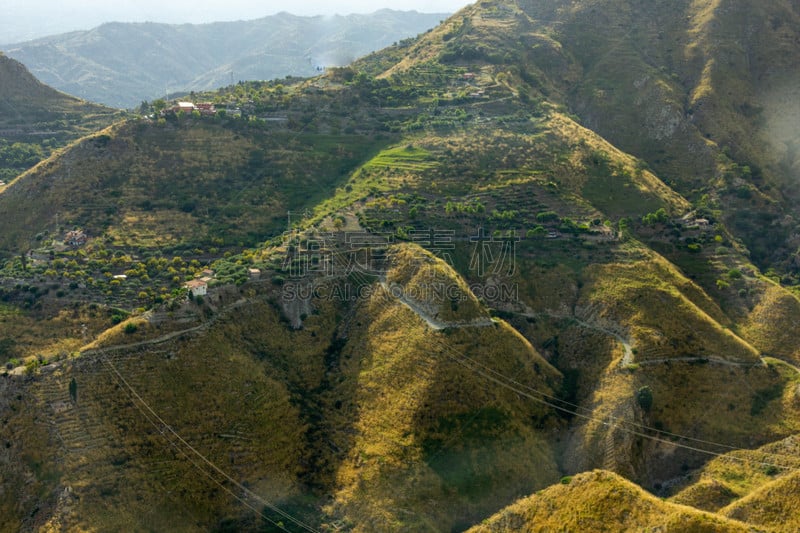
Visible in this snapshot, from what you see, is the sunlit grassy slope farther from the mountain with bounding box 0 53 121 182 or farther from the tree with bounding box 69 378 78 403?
the mountain with bounding box 0 53 121 182

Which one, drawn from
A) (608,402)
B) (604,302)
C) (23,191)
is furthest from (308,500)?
(23,191)

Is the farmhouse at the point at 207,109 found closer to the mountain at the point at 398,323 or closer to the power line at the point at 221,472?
the mountain at the point at 398,323

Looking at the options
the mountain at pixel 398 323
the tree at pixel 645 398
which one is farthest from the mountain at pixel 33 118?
the tree at pixel 645 398

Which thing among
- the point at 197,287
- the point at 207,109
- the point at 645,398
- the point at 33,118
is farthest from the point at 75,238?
the point at 33,118

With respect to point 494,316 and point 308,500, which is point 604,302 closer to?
point 494,316

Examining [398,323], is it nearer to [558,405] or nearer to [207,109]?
[558,405]
